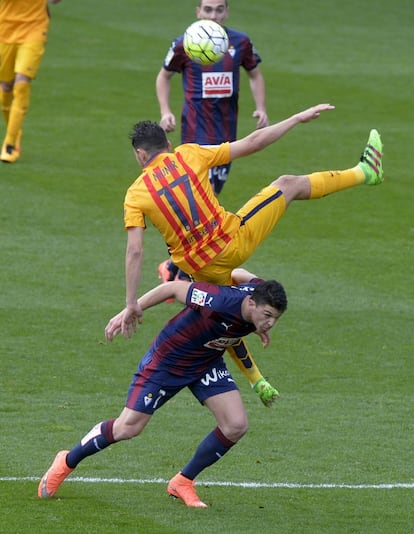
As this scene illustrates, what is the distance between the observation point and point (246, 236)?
9305mm

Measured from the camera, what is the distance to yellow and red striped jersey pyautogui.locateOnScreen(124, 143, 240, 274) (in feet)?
29.6

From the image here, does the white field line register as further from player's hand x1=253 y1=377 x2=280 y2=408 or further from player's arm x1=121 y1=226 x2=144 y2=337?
player's arm x1=121 y1=226 x2=144 y2=337

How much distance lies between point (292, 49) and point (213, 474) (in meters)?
18.8

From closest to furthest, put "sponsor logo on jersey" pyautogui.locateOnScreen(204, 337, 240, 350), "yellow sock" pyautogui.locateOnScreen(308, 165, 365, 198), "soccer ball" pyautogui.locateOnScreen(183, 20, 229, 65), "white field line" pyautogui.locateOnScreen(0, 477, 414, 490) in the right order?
"sponsor logo on jersey" pyautogui.locateOnScreen(204, 337, 240, 350), "white field line" pyautogui.locateOnScreen(0, 477, 414, 490), "yellow sock" pyautogui.locateOnScreen(308, 165, 365, 198), "soccer ball" pyautogui.locateOnScreen(183, 20, 229, 65)

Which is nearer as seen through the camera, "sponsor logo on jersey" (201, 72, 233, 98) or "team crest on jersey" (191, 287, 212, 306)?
"team crest on jersey" (191, 287, 212, 306)

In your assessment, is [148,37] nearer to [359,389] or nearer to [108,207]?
[108,207]

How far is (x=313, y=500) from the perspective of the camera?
9.11m

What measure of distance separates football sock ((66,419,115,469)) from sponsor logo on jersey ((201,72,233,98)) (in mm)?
5795

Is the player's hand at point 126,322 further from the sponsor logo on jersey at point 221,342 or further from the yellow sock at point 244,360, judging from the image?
the yellow sock at point 244,360

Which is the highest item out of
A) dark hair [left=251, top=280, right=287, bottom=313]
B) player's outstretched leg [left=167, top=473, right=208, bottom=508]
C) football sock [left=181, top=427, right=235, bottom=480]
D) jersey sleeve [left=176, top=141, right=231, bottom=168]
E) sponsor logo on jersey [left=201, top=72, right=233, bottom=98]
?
jersey sleeve [left=176, top=141, right=231, bottom=168]

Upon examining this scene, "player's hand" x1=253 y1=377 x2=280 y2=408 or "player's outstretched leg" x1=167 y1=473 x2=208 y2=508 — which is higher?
"player's hand" x1=253 y1=377 x2=280 y2=408

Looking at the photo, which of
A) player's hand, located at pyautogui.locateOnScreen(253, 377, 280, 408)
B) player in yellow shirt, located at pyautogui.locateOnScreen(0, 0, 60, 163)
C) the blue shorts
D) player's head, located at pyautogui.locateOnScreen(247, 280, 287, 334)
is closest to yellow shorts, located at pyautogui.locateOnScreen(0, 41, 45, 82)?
player in yellow shirt, located at pyautogui.locateOnScreen(0, 0, 60, 163)

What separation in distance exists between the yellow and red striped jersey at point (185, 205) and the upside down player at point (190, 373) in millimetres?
472

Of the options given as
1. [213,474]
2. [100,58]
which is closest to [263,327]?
[213,474]
